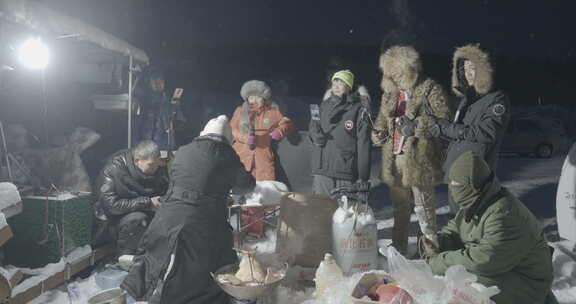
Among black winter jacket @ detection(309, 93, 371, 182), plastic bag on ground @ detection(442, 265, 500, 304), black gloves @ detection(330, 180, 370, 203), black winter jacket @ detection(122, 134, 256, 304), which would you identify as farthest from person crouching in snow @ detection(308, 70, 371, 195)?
plastic bag on ground @ detection(442, 265, 500, 304)

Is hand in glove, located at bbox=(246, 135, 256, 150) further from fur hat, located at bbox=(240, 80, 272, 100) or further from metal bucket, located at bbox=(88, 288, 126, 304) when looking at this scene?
metal bucket, located at bbox=(88, 288, 126, 304)

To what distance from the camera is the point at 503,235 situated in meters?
2.22

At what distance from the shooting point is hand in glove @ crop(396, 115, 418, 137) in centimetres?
399

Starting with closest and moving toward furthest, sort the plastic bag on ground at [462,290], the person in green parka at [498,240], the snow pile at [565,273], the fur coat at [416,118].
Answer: the plastic bag on ground at [462,290] < the person in green parka at [498,240] < the snow pile at [565,273] < the fur coat at [416,118]

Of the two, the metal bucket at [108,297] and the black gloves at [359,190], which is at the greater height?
the black gloves at [359,190]

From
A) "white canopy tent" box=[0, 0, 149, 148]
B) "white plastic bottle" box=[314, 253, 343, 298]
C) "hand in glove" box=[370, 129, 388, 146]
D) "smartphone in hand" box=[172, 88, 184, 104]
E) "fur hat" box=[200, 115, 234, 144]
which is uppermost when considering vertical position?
"white canopy tent" box=[0, 0, 149, 148]

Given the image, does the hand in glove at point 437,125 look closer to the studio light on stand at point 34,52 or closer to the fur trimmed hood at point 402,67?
the fur trimmed hood at point 402,67

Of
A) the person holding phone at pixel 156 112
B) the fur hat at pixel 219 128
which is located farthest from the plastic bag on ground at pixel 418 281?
the person holding phone at pixel 156 112

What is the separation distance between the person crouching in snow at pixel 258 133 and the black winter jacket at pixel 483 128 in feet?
6.31

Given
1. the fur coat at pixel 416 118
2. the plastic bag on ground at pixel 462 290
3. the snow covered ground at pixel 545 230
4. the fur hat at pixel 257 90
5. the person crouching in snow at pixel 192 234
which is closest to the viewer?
the plastic bag on ground at pixel 462 290

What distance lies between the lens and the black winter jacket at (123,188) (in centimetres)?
389

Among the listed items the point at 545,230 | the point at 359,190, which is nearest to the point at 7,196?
the point at 359,190

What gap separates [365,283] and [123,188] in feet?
8.43

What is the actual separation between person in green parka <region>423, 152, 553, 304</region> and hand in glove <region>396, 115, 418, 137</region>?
65.5 inches
